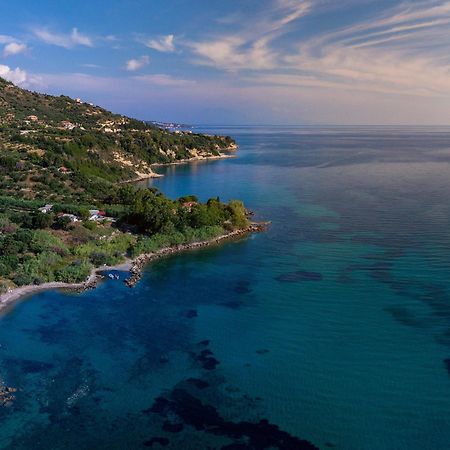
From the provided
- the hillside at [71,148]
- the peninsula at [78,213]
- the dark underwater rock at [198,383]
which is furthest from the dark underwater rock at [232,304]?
the hillside at [71,148]

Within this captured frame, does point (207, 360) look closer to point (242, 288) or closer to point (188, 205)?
point (242, 288)

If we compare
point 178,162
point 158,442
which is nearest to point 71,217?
point 158,442

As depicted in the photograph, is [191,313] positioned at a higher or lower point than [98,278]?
lower

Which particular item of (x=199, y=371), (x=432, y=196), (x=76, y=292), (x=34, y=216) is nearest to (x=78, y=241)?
(x=34, y=216)

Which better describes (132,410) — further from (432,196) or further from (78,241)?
(432,196)

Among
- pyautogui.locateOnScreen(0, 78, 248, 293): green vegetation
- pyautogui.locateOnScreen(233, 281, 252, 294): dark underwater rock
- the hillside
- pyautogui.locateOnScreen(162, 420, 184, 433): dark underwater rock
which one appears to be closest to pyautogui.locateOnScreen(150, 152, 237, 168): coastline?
the hillside

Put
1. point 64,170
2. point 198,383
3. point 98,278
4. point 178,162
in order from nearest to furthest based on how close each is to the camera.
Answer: point 198,383 < point 98,278 < point 64,170 < point 178,162

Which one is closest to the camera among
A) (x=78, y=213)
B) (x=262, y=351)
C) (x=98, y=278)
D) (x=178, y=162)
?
(x=262, y=351)
